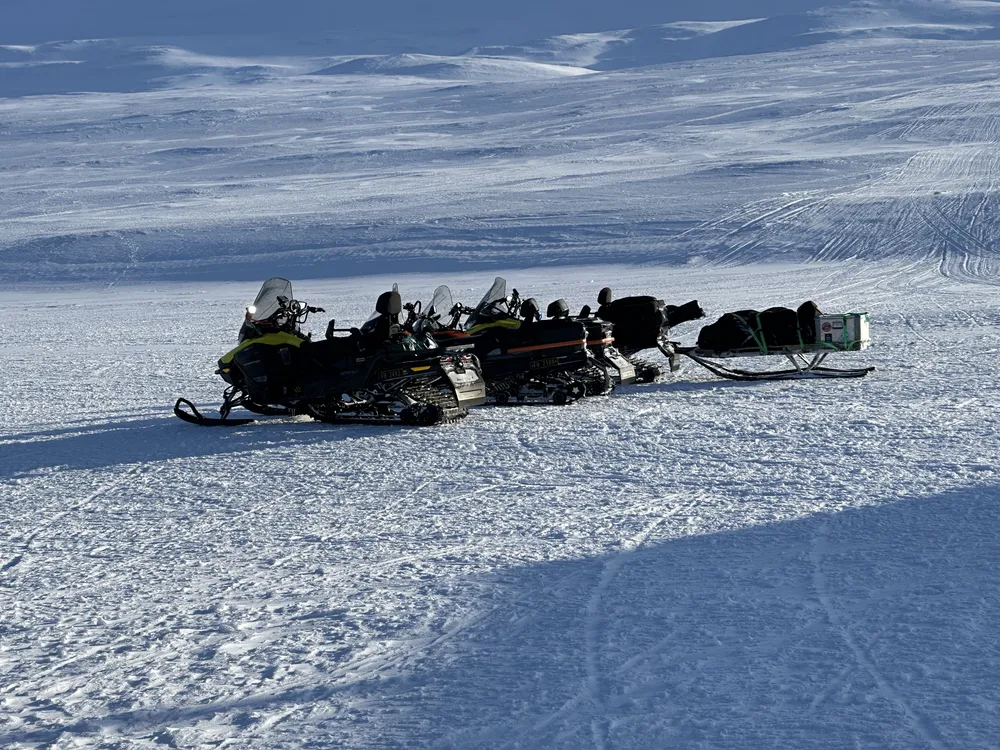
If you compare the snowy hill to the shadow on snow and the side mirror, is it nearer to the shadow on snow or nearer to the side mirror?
the side mirror

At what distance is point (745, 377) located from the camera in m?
11.1

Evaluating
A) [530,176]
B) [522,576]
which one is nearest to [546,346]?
[522,576]

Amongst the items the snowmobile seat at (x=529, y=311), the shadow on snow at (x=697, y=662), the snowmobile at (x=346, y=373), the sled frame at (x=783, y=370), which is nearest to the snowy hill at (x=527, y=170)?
the sled frame at (x=783, y=370)

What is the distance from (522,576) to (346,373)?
4.12 m

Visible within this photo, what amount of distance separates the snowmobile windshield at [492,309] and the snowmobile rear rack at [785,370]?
1.60 m

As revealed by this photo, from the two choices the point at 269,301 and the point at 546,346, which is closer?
the point at 269,301

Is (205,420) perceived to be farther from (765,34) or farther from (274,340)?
(765,34)

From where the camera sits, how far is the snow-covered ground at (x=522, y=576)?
4.04 m

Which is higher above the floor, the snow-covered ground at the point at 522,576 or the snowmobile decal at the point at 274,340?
the snowmobile decal at the point at 274,340

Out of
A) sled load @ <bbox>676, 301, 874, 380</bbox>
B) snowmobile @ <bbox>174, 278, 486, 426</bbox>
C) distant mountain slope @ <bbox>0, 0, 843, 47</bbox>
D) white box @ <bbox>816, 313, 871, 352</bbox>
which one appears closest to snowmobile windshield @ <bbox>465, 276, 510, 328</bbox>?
snowmobile @ <bbox>174, 278, 486, 426</bbox>

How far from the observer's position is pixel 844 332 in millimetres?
10555

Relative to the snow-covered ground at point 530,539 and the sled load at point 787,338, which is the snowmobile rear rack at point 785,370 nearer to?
the sled load at point 787,338

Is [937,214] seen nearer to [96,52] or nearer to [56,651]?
[56,651]

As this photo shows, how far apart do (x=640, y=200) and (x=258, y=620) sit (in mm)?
26884
